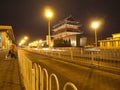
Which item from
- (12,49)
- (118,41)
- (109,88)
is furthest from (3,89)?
(118,41)

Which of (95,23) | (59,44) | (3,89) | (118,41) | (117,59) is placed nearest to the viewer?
(3,89)

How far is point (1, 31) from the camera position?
79.2 m

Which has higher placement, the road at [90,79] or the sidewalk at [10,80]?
the sidewalk at [10,80]

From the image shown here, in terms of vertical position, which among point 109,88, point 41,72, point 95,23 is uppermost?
point 95,23

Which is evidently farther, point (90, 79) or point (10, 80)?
point (90, 79)

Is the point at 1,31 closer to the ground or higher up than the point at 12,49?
higher up

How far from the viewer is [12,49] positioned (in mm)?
27172

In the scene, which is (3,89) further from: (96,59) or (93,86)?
(96,59)

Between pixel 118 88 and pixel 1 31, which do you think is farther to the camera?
pixel 1 31

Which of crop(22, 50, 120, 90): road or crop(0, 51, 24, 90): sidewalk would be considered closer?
crop(0, 51, 24, 90): sidewalk

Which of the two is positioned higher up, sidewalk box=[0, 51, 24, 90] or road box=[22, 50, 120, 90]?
sidewalk box=[0, 51, 24, 90]

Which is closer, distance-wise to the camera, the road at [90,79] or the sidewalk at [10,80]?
the sidewalk at [10,80]

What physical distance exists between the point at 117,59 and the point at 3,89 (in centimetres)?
1115

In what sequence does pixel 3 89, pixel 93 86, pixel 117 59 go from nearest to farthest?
pixel 3 89, pixel 93 86, pixel 117 59
